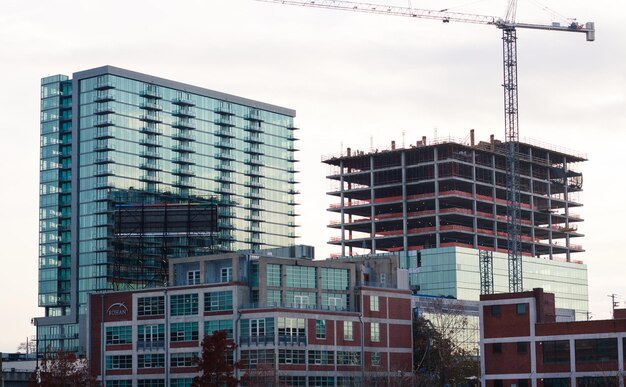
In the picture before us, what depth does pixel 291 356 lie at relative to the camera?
529ft

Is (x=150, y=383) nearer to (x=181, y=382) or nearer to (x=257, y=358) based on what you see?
(x=181, y=382)

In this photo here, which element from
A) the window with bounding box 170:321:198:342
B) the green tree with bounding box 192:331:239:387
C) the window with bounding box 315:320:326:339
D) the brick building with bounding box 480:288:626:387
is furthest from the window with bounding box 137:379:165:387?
the brick building with bounding box 480:288:626:387

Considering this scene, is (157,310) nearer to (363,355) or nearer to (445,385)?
(363,355)

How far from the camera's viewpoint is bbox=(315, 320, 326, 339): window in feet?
540

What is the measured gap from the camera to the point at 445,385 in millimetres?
172250

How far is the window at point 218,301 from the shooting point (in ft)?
538

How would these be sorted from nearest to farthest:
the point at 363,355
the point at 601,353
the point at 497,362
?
the point at 601,353 < the point at 497,362 < the point at 363,355

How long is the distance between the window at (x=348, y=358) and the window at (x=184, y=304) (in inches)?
779

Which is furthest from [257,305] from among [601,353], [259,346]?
[601,353]

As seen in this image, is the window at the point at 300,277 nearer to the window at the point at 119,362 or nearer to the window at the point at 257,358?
the window at the point at 257,358

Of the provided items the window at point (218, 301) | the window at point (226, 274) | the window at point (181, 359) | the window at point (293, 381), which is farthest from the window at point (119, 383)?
the window at point (293, 381)

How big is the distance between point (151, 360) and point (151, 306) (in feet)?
23.7

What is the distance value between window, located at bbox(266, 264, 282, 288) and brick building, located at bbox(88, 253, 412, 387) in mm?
129

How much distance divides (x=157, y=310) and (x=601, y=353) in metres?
58.9
